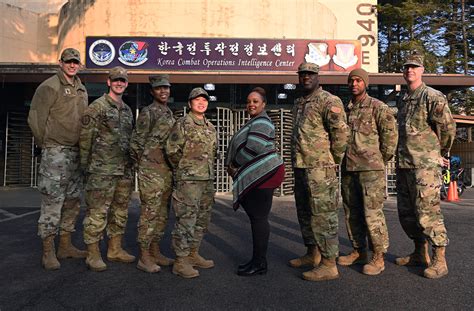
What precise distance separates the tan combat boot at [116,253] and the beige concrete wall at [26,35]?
14371mm

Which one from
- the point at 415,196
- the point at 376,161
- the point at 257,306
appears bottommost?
the point at 257,306

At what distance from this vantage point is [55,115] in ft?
12.6

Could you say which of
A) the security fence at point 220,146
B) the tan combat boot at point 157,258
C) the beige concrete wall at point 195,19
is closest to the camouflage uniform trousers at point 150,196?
the tan combat boot at point 157,258

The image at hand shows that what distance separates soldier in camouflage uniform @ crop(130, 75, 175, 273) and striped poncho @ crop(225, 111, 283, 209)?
2.53 ft

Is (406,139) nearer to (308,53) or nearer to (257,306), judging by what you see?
(257,306)

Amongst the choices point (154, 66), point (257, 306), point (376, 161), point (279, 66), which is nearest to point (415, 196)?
point (376, 161)

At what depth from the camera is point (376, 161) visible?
3639 millimetres

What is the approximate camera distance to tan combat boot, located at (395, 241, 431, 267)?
3.79 metres

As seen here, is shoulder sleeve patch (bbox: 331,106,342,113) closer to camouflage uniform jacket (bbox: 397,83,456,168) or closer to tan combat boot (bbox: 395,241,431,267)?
camouflage uniform jacket (bbox: 397,83,456,168)

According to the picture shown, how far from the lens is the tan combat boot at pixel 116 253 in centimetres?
391

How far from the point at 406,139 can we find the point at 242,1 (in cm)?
1071

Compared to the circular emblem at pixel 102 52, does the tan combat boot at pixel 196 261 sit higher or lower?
lower

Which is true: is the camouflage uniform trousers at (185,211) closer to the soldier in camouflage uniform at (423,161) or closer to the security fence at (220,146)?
the soldier in camouflage uniform at (423,161)

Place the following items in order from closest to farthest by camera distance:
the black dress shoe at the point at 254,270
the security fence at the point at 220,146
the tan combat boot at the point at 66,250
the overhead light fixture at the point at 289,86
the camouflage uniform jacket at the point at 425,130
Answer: the black dress shoe at the point at 254,270 → the camouflage uniform jacket at the point at 425,130 → the tan combat boot at the point at 66,250 → the security fence at the point at 220,146 → the overhead light fixture at the point at 289,86
